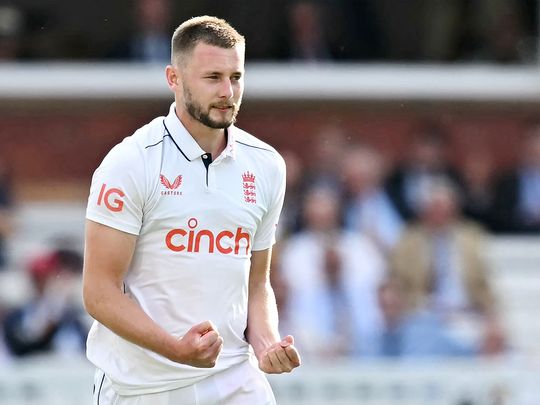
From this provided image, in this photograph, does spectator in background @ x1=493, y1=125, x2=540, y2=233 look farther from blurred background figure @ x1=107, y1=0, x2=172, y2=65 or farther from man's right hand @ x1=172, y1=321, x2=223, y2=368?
man's right hand @ x1=172, y1=321, x2=223, y2=368

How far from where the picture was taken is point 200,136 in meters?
5.02

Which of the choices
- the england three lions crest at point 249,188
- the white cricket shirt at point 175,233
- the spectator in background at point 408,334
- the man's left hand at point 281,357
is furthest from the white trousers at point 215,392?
the spectator in background at point 408,334

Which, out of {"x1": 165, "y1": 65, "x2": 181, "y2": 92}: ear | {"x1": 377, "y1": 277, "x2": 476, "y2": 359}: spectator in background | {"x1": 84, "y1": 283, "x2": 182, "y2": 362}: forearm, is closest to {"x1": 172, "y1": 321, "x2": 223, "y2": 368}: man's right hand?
{"x1": 84, "y1": 283, "x2": 182, "y2": 362}: forearm

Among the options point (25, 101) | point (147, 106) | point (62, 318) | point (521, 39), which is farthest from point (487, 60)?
point (62, 318)

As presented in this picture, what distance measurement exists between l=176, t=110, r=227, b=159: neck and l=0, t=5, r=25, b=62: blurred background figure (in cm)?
917

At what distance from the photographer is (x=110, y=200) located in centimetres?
479

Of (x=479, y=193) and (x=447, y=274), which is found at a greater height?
(x=479, y=193)

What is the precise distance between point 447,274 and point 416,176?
142cm

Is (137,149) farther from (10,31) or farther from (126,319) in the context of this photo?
(10,31)

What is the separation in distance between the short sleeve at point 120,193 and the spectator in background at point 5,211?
7.72 metres

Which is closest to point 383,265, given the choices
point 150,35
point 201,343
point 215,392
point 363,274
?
point 363,274

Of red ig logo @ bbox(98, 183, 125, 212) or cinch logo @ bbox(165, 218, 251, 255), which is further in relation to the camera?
cinch logo @ bbox(165, 218, 251, 255)

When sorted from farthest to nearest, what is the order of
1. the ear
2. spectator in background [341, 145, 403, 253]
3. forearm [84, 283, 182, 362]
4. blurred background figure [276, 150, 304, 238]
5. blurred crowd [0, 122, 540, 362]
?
1. spectator in background [341, 145, 403, 253]
2. blurred background figure [276, 150, 304, 238]
3. blurred crowd [0, 122, 540, 362]
4. the ear
5. forearm [84, 283, 182, 362]

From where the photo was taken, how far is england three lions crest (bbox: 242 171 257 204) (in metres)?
5.06
